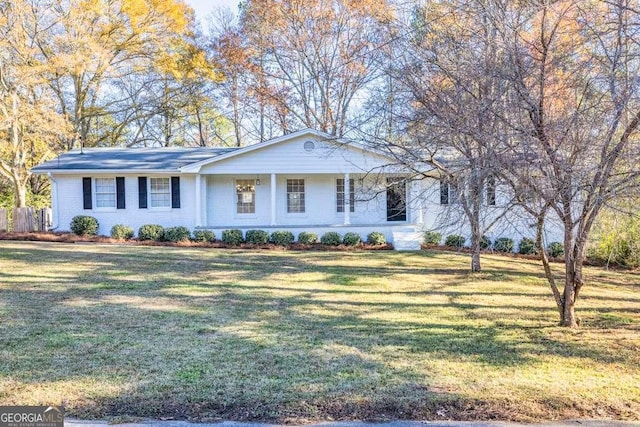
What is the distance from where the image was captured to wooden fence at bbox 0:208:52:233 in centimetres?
Result: 1794

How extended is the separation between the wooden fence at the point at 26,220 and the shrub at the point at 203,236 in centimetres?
708

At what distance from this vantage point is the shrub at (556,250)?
14.2 metres

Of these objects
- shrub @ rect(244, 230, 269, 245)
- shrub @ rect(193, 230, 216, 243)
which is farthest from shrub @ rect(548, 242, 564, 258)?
shrub @ rect(193, 230, 216, 243)

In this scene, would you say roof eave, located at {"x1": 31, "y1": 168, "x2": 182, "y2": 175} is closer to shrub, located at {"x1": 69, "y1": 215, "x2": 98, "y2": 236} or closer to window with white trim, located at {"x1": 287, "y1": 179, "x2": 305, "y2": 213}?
shrub, located at {"x1": 69, "y1": 215, "x2": 98, "y2": 236}

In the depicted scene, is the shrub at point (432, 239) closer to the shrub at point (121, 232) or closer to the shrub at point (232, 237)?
the shrub at point (232, 237)

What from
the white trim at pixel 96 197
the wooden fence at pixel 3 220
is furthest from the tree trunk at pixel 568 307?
the wooden fence at pixel 3 220

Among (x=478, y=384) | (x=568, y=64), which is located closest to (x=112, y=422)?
(x=478, y=384)

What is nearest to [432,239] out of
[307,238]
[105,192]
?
[307,238]

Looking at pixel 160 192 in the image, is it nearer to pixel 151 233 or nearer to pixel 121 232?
pixel 151 233

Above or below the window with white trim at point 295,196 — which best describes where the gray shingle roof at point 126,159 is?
above

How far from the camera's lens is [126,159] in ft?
61.1

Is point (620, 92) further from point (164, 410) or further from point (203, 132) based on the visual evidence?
point (203, 132)

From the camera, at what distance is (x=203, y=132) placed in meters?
32.7

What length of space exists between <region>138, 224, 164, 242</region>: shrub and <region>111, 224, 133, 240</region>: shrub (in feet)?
1.31
